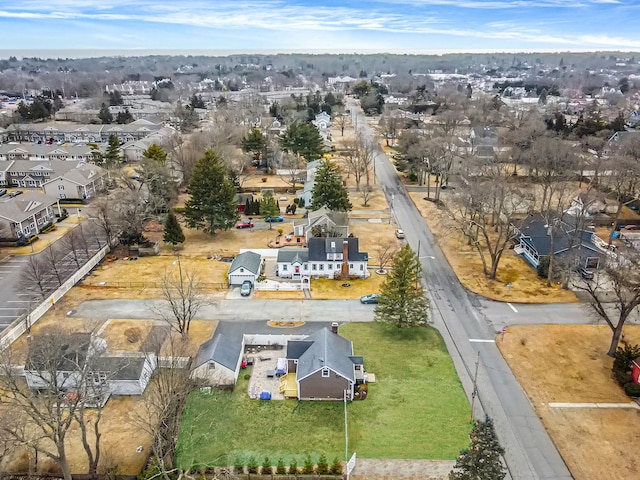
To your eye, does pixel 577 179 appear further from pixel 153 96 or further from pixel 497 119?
A: pixel 153 96

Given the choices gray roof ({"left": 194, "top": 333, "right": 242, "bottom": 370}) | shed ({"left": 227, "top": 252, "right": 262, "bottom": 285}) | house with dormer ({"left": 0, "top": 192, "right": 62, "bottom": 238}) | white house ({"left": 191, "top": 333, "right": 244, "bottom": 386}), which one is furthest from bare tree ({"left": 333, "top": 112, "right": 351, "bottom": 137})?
white house ({"left": 191, "top": 333, "right": 244, "bottom": 386})

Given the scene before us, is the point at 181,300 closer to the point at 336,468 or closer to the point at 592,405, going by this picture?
the point at 336,468

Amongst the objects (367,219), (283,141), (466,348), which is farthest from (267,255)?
(283,141)

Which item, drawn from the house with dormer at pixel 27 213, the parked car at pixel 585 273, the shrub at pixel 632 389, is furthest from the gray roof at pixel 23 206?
the parked car at pixel 585 273

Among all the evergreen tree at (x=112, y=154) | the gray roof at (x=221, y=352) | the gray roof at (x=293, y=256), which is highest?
the evergreen tree at (x=112, y=154)

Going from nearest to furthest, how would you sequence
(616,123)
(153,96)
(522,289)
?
(522,289), (616,123), (153,96)

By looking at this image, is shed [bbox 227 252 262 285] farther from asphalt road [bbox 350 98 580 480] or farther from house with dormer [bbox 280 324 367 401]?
asphalt road [bbox 350 98 580 480]

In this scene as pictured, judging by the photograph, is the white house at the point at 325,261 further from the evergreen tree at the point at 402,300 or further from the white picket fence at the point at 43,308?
the white picket fence at the point at 43,308
